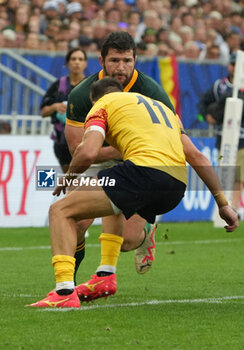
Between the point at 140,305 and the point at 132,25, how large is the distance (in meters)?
12.9

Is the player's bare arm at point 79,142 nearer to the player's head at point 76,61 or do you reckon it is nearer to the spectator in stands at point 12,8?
the player's head at point 76,61

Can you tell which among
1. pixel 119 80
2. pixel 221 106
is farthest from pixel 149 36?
pixel 119 80

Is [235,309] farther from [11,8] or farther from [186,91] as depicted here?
[11,8]

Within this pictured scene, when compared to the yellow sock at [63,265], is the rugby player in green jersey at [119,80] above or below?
above

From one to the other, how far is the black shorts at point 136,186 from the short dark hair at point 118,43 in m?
1.26

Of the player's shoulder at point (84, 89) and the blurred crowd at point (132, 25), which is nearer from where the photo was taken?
the player's shoulder at point (84, 89)

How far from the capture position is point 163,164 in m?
6.29

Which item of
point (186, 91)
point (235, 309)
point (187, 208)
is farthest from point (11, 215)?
point (235, 309)

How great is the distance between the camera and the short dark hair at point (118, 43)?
712 cm

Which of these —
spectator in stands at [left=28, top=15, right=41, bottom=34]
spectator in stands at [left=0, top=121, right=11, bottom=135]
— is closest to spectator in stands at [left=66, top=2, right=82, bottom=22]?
spectator in stands at [left=28, top=15, right=41, bottom=34]

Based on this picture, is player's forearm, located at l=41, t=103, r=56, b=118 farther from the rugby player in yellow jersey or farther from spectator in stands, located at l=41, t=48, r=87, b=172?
the rugby player in yellow jersey

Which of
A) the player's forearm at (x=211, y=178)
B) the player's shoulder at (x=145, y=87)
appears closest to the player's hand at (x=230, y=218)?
the player's forearm at (x=211, y=178)

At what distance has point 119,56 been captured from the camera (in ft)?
23.4

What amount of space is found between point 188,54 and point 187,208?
469 cm
